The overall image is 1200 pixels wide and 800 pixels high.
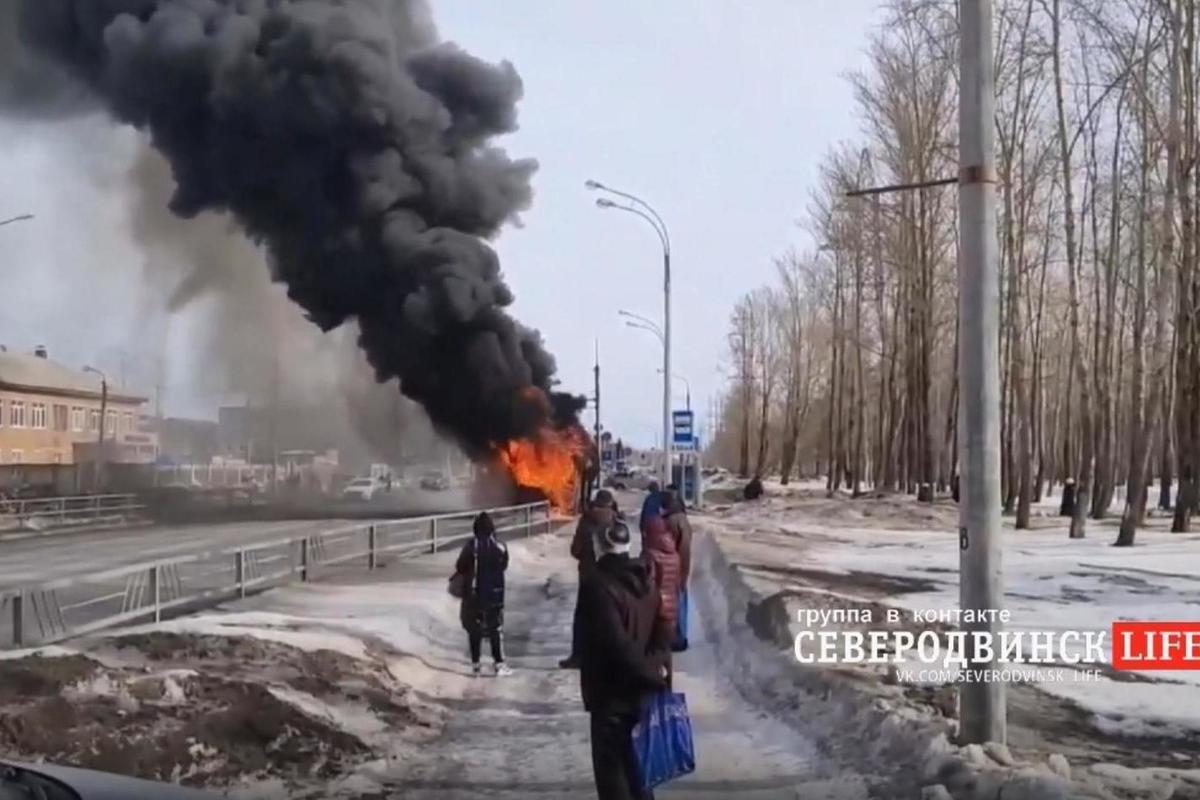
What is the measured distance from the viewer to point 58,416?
169 feet

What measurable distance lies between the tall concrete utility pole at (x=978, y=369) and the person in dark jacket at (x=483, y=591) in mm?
5063

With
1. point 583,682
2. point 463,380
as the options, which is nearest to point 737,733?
point 583,682

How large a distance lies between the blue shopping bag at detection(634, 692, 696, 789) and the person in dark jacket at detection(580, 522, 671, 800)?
1.4 inches

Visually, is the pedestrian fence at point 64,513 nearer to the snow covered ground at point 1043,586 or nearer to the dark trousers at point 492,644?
the snow covered ground at point 1043,586

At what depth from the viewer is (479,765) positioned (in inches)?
313

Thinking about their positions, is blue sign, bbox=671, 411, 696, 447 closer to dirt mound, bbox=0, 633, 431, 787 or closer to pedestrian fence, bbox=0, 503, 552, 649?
pedestrian fence, bbox=0, 503, 552, 649

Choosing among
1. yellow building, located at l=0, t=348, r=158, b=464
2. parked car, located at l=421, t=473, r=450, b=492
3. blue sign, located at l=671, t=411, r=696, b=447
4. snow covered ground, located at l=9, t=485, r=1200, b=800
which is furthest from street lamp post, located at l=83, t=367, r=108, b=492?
snow covered ground, located at l=9, t=485, r=1200, b=800

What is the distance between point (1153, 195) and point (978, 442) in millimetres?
24117

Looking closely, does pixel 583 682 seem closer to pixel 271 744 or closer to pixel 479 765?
pixel 479 765

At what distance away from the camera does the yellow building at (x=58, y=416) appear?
4812 centimetres

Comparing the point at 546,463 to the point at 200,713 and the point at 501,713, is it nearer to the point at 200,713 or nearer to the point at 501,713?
the point at 501,713

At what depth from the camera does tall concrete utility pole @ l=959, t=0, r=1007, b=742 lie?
7.18m

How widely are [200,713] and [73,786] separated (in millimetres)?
5127

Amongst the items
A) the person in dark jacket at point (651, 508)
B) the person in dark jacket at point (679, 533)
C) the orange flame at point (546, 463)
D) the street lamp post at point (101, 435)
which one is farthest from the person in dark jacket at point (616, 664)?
the street lamp post at point (101, 435)
